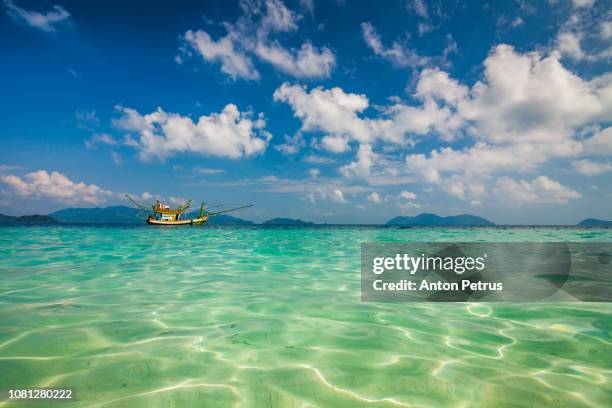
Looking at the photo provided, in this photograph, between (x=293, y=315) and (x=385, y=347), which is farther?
(x=293, y=315)

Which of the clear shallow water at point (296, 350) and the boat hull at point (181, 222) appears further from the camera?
the boat hull at point (181, 222)

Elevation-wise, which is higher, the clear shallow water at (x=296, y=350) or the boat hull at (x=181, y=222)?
the boat hull at (x=181, y=222)

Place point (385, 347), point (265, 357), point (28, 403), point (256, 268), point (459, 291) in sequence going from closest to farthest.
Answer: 1. point (28, 403)
2. point (265, 357)
3. point (385, 347)
4. point (459, 291)
5. point (256, 268)

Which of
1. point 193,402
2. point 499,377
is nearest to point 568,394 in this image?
point 499,377

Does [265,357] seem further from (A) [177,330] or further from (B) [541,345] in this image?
(B) [541,345]

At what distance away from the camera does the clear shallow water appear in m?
2.66

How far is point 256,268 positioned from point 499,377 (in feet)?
25.8

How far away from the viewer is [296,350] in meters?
3.51

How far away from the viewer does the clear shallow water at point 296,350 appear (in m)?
2.66

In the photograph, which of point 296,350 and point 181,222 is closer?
point 296,350

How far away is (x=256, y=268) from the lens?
10031mm

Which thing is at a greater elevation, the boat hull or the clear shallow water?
the boat hull

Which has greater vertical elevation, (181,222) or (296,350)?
(181,222)

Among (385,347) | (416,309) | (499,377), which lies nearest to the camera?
(499,377)
